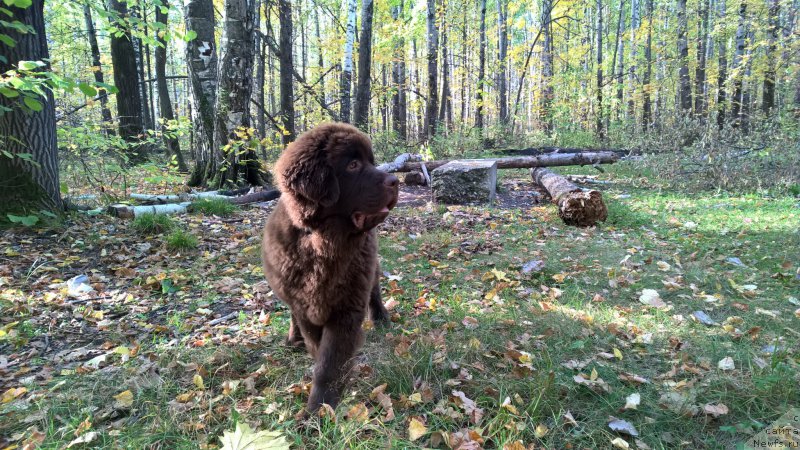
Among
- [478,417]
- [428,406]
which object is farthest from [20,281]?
[478,417]

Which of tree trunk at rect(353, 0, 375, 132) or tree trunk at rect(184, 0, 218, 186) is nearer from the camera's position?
tree trunk at rect(184, 0, 218, 186)

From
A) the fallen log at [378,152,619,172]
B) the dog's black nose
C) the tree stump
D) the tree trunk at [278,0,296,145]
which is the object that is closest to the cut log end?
the tree stump

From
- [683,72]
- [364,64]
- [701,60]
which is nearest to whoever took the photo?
[364,64]

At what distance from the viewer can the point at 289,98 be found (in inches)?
455

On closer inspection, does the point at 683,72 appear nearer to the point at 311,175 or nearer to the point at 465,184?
the point at 465,184

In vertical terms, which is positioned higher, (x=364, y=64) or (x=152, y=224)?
(x=364, y=64)

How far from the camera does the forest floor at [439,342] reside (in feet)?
7.47

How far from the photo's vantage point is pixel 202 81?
910cm

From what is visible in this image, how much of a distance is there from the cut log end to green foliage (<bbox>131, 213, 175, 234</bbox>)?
604cm

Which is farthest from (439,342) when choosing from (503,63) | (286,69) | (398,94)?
(503,63)

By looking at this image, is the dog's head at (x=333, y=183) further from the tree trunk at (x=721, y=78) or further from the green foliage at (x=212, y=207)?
the tree trunk at (x=721, y=78)

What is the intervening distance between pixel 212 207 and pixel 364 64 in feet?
20.9

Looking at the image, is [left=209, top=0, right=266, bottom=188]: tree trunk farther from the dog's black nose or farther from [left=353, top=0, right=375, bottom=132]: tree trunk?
the dog's black nose

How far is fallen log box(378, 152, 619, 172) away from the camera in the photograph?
11.6 m
